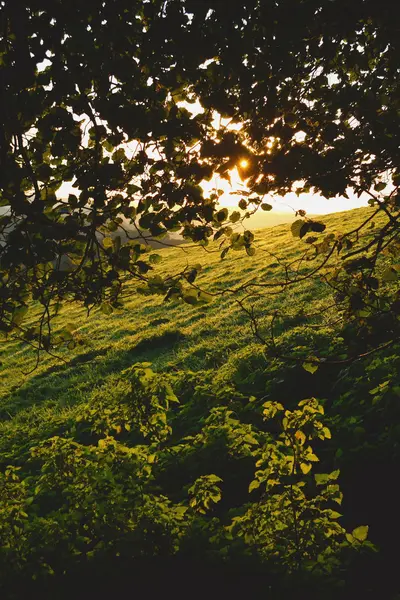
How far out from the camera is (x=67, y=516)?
17.1ft

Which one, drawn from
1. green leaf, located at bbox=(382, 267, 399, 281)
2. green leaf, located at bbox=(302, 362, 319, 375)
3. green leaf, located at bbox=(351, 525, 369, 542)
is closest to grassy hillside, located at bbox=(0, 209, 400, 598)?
green leaf, located at bbox=(351, 525, 369, 542)

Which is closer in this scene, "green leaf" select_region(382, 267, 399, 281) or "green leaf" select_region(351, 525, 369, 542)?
"green leaf" select_region(382, 267, 399, 281)

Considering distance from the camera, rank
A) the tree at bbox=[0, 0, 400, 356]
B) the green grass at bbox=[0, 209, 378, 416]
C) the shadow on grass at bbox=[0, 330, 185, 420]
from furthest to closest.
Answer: the shadow on grass at bbox=[0, 330, 185, 420] → the green grass at bbox=[0, 209, 378, 416] → the tree at bbox=[0, 0, 400, 356]

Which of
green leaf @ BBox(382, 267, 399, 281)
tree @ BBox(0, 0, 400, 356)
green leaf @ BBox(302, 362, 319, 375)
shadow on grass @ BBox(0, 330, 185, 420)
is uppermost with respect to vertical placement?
tree @ BBox(0, 0, 400, 356)

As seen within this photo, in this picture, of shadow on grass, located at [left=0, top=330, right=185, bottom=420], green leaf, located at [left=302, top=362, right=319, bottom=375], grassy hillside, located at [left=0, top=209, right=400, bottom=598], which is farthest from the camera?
shadow on grass, located at [left=0, top=330, right=185, bottom=420]

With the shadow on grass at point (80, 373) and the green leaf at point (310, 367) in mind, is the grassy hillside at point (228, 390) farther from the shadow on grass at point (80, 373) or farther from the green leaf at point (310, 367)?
the green leaf at point (310, 367)

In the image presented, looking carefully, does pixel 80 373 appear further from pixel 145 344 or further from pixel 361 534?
pixel 361 534

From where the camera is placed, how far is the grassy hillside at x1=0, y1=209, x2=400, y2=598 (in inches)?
217

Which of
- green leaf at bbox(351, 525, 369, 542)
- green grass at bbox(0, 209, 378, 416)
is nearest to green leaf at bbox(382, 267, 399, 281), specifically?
green leaf at bbox(351, 525, 369, 542)

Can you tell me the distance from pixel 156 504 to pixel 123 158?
3.86 m

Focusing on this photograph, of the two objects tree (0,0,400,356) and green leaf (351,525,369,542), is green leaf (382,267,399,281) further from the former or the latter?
green leaf (351,525,369,542)

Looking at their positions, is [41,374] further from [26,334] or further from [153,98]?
[153,98]

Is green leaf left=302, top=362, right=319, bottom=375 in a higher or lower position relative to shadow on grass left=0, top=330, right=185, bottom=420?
higher

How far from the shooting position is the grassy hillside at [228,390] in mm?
5508
